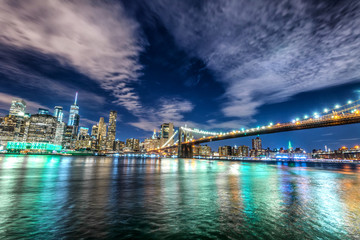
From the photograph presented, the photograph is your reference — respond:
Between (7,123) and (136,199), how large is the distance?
235 metres

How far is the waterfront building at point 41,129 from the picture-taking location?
17425cm

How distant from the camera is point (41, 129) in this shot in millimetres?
178500

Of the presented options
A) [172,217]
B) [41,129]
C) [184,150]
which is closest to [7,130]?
[41,129]

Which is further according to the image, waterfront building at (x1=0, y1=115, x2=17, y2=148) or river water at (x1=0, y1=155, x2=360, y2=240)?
waterfront building at (x1=0, y1=115, x2=17, y2=148)

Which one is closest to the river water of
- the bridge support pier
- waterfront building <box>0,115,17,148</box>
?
the bridge support pier

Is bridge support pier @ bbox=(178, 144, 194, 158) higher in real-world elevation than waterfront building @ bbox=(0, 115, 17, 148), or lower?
lower

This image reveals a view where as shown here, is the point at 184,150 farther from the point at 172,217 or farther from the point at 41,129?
the point at 41,129

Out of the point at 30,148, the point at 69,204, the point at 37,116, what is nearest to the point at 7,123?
the point at 37,116

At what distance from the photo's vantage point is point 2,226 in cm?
648

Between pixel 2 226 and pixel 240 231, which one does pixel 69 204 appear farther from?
pixel 240 231

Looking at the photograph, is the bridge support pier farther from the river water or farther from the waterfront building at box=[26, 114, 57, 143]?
the waterfront building at box=[26, 114, 57, 143]

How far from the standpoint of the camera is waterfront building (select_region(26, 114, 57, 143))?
17425 cm

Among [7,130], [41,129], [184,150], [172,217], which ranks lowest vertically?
[172,217]

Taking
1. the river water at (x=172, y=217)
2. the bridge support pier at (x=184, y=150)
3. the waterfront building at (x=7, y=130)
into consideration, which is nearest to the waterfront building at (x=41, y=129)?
the waterfront building at (x=7, y=130)
